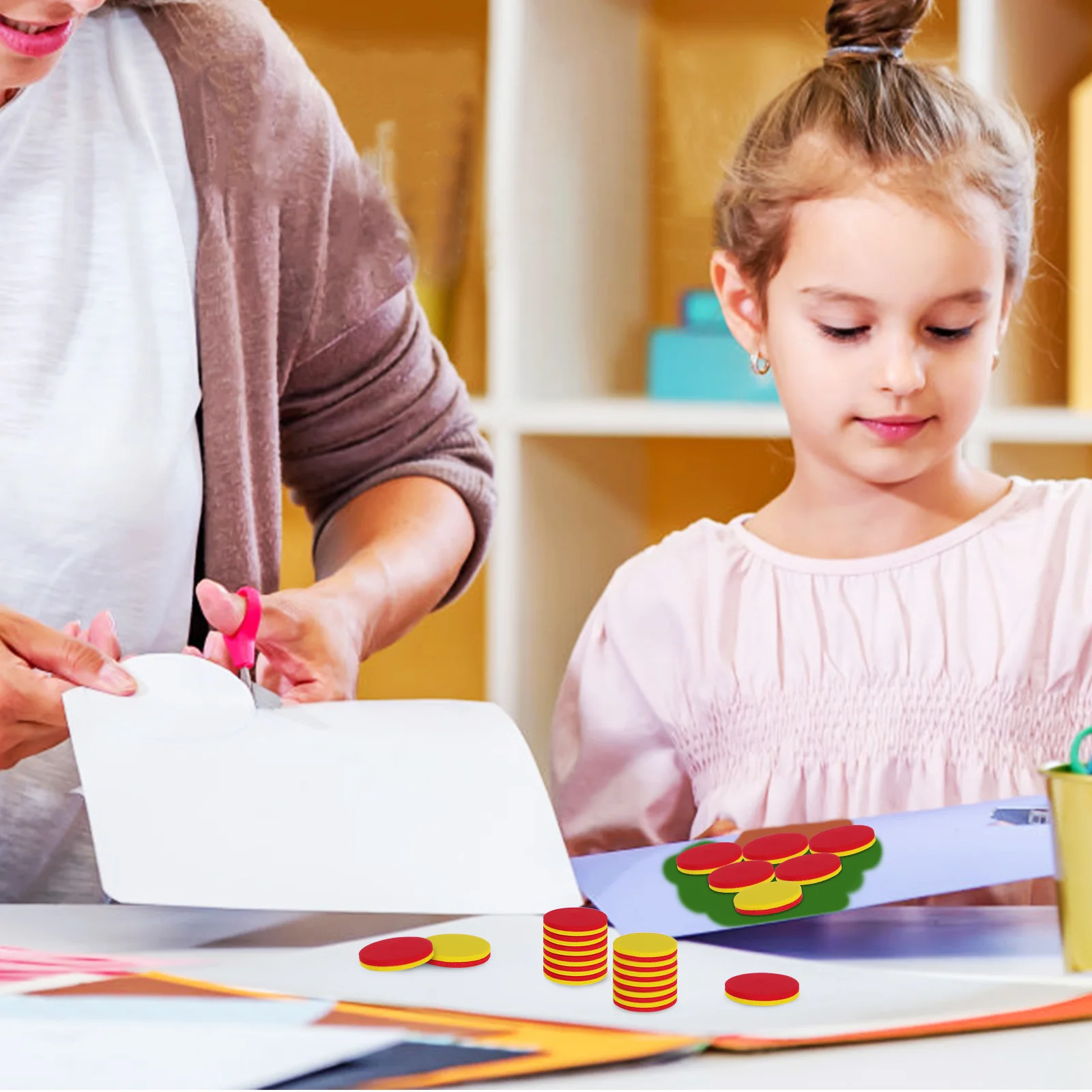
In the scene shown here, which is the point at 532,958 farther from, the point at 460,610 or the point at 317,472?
the point at 460,610

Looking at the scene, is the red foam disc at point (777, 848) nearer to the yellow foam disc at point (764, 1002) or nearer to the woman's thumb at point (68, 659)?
the yellow foam disc at point (764, 1002)

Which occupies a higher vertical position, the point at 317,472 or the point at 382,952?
the point at 317,472

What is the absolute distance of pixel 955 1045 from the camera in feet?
1.76

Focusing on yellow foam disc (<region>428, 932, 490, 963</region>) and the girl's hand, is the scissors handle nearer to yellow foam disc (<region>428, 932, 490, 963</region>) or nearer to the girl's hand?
the girl's hand

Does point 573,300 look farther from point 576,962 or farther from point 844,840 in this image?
point 576,962

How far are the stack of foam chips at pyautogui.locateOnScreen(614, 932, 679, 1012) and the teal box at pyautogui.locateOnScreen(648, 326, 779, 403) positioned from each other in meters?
0.91

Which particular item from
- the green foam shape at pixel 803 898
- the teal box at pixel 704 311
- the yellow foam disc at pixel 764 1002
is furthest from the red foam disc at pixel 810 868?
the teal box at pixel 704 311

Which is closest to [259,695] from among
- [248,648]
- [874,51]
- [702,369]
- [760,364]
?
[248,648]

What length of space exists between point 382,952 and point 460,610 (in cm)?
94

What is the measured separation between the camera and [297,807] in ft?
2.26

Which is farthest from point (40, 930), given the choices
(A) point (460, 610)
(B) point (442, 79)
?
(B) point (442, 79)

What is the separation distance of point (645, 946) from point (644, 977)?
0.01 meters

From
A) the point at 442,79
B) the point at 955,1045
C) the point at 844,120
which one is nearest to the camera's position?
the point at 955,1045

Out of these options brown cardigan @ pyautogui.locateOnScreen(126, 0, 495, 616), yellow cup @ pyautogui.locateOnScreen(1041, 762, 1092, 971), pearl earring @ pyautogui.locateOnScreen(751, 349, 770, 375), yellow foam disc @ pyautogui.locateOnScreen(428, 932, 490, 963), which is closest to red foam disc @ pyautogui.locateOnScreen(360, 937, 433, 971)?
yellow foam disc @ pyautogui.locateOnScreen(428, 932, 490, 963)
